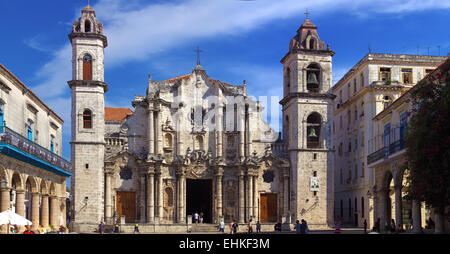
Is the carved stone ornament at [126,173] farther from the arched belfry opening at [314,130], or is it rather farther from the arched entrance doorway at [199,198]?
the arched belfry opening at [314,130]

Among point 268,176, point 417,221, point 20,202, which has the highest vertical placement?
point 268,176

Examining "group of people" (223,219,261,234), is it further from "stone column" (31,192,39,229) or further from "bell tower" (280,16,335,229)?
"stone column" (31,192,39,229)

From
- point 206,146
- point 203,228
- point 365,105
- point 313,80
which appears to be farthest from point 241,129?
point 365,105

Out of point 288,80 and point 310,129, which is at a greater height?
point 288,80

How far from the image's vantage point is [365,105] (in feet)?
167

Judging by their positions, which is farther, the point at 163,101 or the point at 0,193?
the point at 163,101

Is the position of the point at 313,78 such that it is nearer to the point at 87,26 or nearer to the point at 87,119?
the point at 87,119

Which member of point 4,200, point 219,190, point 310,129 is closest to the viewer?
point 4,200

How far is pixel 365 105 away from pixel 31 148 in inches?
1119

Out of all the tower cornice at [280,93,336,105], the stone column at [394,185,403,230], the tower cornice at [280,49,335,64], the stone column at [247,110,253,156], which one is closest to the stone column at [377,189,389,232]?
the stone column at [394,185,403,230]

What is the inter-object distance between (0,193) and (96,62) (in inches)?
771

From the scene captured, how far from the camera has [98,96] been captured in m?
47.1
